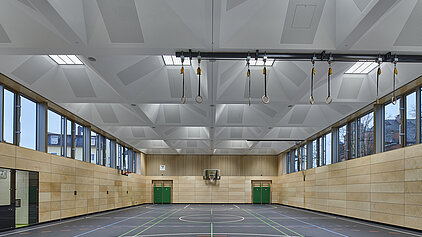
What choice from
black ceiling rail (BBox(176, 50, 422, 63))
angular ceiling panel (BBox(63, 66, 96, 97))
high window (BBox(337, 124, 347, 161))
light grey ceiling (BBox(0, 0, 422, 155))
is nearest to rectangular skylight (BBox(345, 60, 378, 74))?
light grey ceiling (BBox(0, 0, 422, 155))

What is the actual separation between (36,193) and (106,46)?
11.4 meters

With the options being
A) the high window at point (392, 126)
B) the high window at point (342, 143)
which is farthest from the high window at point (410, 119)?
the high window at point (342, 143)

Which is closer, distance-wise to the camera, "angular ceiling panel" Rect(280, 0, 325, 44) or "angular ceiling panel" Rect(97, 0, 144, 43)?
"angular ceiling panel" Rect(97, 0, 144, 43)

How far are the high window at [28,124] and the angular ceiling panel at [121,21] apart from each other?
970 cm

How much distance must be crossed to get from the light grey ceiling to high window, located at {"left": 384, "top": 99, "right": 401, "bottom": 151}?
152 centimetres

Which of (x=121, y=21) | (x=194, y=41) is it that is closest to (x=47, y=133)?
(x=121, y=21)

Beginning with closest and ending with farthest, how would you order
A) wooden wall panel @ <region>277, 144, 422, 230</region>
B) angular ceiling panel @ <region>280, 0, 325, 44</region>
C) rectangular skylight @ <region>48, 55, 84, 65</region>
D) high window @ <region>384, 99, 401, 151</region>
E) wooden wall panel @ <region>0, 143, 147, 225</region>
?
angular ceiling panel @ <region>280, 0, 325, 44</region>, wooden wall panel @ <region>277, 144, 422, 230</region>, rectangular skylight @ <region>48, 55, 84, 65</region>, wooden wall panel @ <region>0, 143, 147, 225</region>, high window @ <region>384, 99, 401, 151</region>

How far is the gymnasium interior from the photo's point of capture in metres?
11.8

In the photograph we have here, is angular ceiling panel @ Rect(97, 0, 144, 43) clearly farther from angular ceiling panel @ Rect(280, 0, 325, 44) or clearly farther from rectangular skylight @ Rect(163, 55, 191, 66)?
rectangular skylight @ Rect(163, 55, 191, 66)

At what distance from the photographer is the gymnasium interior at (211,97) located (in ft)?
38.9

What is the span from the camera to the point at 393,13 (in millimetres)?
11797

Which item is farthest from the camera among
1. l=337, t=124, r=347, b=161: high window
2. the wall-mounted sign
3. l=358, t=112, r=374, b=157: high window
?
l=337, t=124, r=347, b=161: high window

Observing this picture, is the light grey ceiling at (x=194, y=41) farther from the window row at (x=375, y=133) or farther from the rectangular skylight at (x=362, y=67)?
the window row at (x=375, y=133)

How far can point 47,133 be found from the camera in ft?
72.9
